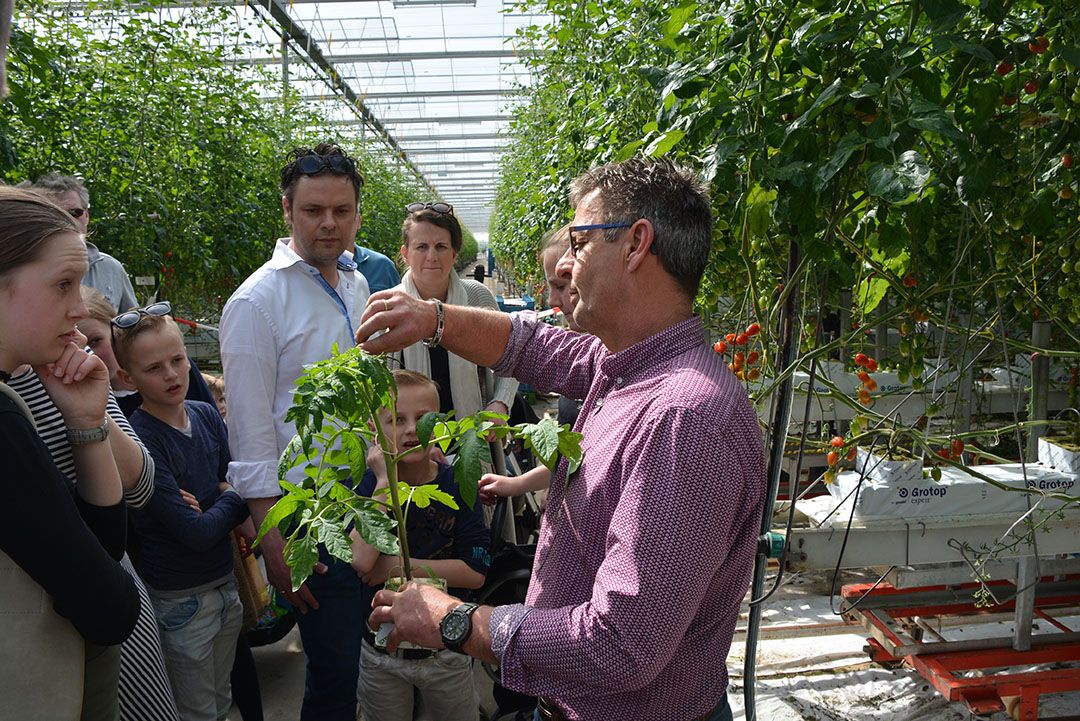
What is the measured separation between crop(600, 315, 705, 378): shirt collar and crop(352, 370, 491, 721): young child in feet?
2.86

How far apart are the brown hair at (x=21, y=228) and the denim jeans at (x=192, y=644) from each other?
1352mm

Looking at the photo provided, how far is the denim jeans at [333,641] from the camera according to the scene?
7.23ft

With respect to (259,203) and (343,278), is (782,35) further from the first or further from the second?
(259,203)

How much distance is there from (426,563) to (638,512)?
1009 mm

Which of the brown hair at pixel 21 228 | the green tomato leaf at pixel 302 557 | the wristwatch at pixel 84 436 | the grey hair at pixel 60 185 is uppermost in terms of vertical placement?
the grey hair at pixel 60 185

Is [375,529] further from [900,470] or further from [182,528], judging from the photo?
[900,470]

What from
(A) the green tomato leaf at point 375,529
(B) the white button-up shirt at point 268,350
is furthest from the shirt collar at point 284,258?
(A) the green tomato leaf at point 375,529

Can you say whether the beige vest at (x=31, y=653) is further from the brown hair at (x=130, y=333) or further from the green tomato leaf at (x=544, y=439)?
the brown hair at (x=130, y=333)

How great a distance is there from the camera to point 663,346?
1.43 meters

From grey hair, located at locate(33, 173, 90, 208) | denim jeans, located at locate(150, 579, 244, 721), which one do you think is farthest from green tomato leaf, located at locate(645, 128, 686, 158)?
grey hair, located at locate(33, 173, 90, 208)

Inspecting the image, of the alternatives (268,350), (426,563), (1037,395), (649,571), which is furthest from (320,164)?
(1037,395)

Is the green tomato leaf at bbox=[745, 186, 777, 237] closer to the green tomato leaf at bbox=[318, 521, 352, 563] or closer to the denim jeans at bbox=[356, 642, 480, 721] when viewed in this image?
the green tomato leaf at bbox=[318, 521, 352, 563]

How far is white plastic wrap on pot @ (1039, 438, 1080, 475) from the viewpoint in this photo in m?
2.77

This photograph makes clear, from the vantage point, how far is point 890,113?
4.50 ft
